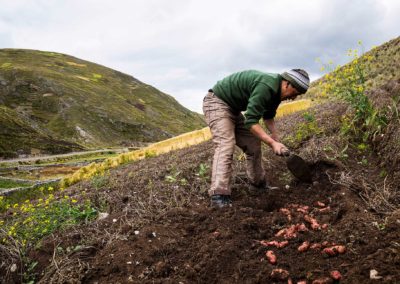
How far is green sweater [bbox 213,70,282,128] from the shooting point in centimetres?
518

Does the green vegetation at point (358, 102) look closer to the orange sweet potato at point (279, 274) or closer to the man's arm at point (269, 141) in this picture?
the man's arm at point (269, 141)

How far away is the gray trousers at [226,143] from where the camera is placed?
18.7 feet

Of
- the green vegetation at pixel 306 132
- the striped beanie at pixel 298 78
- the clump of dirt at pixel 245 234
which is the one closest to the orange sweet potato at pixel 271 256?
the clump of dirt at pixel 245 234

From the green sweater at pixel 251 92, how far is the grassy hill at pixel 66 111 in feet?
152

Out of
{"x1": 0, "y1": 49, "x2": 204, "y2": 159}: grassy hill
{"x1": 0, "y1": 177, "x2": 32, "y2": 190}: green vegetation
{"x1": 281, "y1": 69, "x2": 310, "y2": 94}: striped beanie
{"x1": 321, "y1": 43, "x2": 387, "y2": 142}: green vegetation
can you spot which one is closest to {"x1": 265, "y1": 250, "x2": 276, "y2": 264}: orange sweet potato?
{"x1": 281, "y1": 69, "x2": 310, "y2": 94}: striped beanie

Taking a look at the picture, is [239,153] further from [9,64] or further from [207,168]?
[9,64]

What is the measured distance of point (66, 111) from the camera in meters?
90.6

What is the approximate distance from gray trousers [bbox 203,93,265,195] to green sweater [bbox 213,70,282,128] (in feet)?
0.48

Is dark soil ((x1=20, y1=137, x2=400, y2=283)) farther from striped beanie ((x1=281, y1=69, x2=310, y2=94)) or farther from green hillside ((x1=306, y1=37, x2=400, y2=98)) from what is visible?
green hillside ((x1=306, y1=37, x2=400, y2=98))

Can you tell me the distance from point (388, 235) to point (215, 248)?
1.69 meters

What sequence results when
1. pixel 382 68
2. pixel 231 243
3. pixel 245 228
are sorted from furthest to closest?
pixel 382 68
pixel 245 228
pixel 231 243

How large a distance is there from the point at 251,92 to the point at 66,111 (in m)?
90.0

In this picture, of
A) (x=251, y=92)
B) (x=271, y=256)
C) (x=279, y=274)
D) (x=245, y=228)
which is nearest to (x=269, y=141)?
(x=251, y=92)

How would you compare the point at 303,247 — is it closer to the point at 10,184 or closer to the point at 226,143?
the point at 226,143
